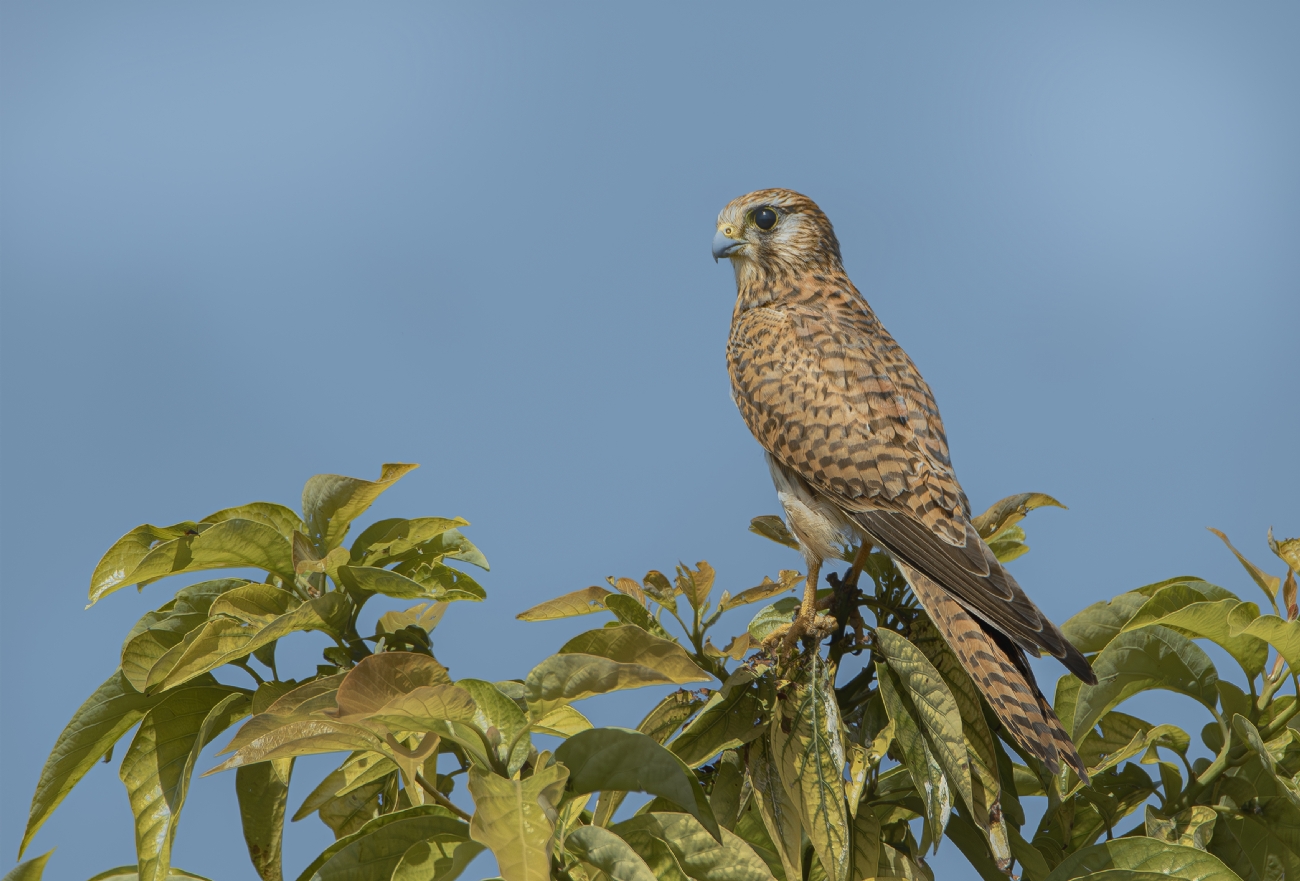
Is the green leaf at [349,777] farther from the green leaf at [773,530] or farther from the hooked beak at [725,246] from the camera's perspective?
the hooked beak at [725,246]

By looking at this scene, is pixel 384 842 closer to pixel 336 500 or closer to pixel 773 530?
pixel 336 500

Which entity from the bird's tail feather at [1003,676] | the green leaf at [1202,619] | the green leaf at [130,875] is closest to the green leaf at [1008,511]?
the bird's tail feather at [1003,676]

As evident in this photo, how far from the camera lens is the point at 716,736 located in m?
1.73

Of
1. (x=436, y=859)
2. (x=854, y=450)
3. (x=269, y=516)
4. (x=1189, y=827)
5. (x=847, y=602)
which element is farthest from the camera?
(x=854, y=450)

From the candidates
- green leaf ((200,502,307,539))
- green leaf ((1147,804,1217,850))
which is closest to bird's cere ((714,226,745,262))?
green leaf ((200,502,307,539))

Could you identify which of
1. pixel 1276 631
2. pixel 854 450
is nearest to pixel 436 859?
pixel 1276 631

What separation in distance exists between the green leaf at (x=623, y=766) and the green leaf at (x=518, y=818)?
0.35 feet

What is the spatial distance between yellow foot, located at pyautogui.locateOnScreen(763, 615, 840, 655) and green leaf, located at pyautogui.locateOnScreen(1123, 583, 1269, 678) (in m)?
0.51

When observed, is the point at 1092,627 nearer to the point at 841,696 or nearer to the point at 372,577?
the point at 841,696

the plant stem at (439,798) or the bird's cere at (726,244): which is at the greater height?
the bird's cere at (726,244)

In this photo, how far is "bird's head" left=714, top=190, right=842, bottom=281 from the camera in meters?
3.51

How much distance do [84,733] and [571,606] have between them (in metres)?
0.80

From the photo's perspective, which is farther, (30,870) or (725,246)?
(725,246)

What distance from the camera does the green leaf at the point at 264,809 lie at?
1.81m
